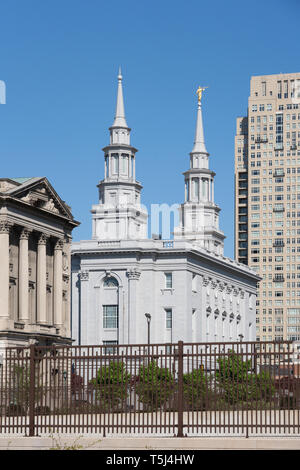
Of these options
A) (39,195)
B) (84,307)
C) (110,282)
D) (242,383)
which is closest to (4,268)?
(39,195)

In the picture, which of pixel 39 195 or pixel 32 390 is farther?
pixel 39 195

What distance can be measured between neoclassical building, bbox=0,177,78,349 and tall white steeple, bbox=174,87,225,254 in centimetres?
5656

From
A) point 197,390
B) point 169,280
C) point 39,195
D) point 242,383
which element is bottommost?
point 197,390

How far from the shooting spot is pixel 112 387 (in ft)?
103

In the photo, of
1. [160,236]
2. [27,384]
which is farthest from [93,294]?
[27,384]

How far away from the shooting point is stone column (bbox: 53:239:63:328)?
100000mm

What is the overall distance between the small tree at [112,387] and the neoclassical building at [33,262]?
5762cm

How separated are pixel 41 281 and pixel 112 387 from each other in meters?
66.2

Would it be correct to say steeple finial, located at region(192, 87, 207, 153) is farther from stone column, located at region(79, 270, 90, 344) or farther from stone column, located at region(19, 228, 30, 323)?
stone column, located at region(19, 228, 30, 323)

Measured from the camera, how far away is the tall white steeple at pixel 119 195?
14600 centimetres

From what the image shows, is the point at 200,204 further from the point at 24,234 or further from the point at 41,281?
the point at 24,234

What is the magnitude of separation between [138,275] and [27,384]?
99.3 m
